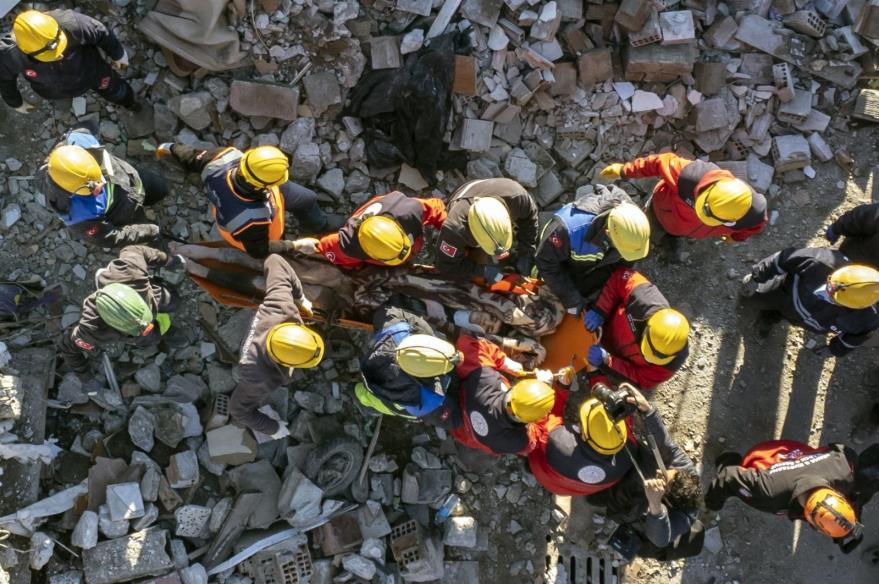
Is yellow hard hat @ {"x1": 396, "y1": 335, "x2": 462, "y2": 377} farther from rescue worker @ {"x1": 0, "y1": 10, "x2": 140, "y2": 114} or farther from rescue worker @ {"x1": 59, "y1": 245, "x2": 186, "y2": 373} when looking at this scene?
rescue worker @ {"x1": 0, "y1": 10, "x2": 140, "y2": 114}

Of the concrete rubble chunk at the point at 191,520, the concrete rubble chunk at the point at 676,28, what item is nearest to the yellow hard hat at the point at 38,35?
the concrete rubble chunk at the point at 191,520

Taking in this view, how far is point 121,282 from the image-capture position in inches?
186

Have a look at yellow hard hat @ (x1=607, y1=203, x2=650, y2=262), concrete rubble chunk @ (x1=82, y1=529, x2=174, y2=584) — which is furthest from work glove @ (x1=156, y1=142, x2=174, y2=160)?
yellow hard hat @ (x1=607, y1=203, x2=650, y2=262)

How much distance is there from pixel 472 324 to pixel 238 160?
7.66ft

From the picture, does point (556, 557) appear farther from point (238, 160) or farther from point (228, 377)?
point (238, 160)

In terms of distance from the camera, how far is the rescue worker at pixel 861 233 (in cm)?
514

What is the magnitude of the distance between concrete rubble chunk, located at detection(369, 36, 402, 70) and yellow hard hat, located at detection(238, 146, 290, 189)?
72.9 inches

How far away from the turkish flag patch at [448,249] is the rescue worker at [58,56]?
3.11 metres

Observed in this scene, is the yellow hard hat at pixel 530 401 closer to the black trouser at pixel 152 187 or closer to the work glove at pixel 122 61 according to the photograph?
the black trouser at pixel 152 187

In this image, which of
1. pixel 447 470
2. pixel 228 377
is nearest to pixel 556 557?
pixel 447 470

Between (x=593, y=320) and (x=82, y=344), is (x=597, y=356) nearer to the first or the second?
(x=593, y=320)

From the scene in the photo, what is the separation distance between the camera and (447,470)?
5.84m

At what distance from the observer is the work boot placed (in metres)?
6.02

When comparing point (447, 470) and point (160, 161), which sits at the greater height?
point (160, 161)
